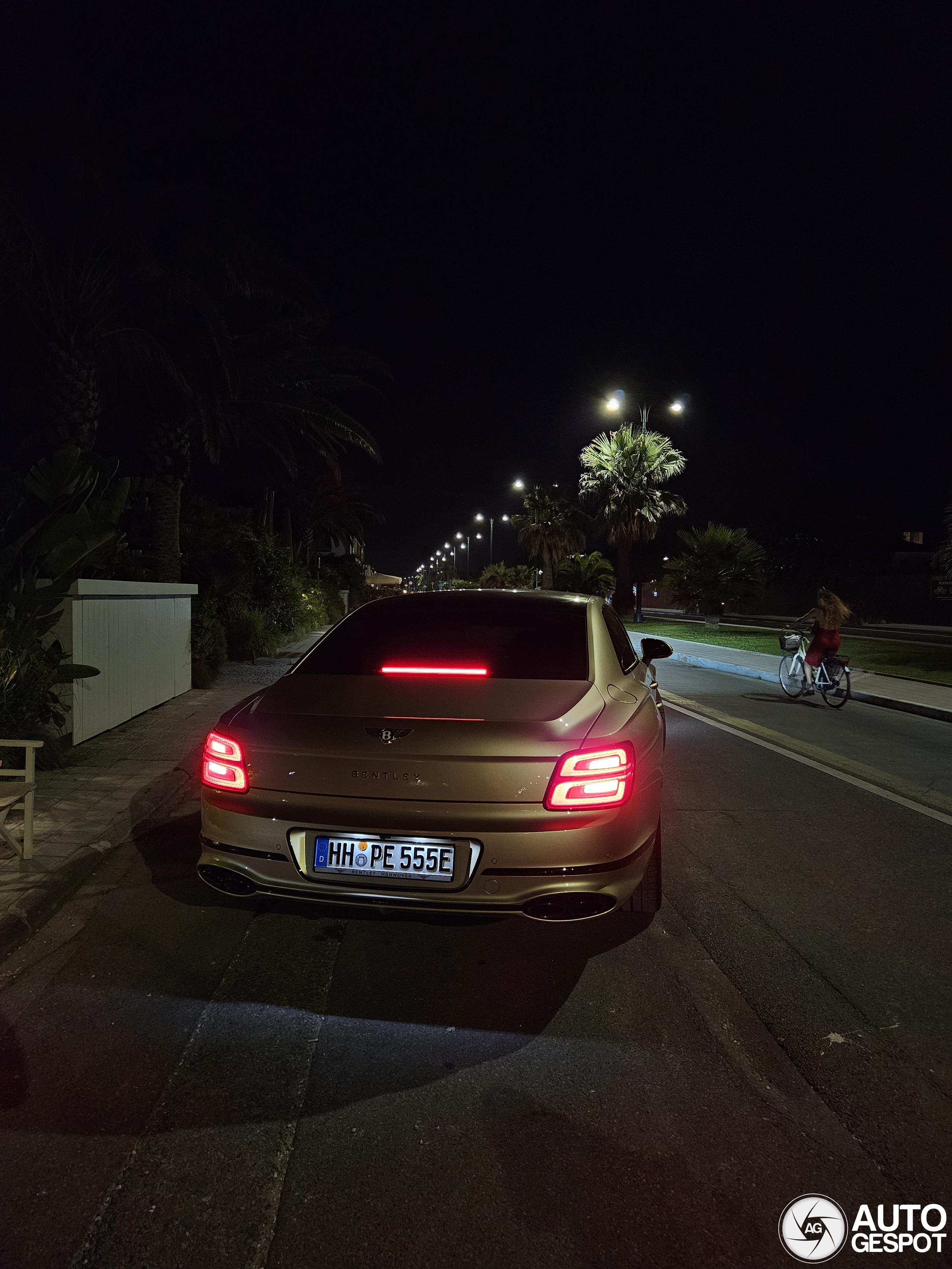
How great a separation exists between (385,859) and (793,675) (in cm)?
1227

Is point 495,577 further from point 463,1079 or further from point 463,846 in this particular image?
point 463,1079

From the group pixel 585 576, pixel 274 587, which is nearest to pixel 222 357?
pixel 274 587

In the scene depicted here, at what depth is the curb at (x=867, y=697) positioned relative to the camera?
499 inches

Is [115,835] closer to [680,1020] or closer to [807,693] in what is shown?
[680,1020]

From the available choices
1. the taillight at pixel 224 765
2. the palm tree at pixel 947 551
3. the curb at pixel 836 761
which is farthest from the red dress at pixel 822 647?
the palm tree at pixel 947 551

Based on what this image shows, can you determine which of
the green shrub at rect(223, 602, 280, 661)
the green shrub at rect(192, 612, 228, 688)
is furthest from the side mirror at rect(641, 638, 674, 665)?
the green shrub at rect(223, 602, 280, 661)

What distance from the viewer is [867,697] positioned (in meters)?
14.4

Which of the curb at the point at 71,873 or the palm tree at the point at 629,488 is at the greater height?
the palm tree at the point at 629,488

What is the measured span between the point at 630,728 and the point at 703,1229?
1.94m

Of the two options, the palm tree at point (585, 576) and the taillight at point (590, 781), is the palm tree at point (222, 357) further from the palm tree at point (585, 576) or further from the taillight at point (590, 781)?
the palm tree at point (585, 576)

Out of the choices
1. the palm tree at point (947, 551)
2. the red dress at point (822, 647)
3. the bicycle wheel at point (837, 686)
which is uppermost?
the palm tree at point (947, 551)

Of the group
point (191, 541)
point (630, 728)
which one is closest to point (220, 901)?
point (630, 728)

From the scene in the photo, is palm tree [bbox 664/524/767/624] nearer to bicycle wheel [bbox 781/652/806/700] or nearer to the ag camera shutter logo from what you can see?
bicycle wheel [bbox 781/652/806/700]

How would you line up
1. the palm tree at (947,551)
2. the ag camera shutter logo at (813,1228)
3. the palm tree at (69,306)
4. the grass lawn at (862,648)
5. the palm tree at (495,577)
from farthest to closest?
the palm tree at (495,577) < the palm tree at (947,551) < the grass lawn at (862,648) < the palm tree at (69,306) < the ag camera shutter logo at (813,1228)
